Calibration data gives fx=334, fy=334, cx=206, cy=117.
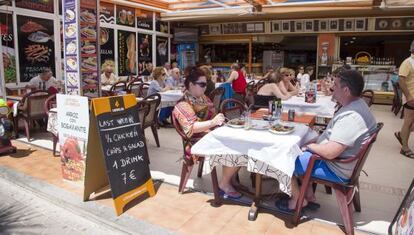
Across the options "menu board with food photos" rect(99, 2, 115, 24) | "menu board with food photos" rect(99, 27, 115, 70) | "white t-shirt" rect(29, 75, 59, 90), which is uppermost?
"menu board with food photos" rect(99, 2, 115, 24)

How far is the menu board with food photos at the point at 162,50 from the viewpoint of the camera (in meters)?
12.3

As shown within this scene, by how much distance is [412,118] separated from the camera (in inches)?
185

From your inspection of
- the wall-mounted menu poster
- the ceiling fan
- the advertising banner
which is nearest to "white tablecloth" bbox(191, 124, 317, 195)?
the advertising banner

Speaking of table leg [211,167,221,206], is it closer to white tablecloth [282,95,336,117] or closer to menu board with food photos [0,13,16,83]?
white tablecloth [282,95,336,117]

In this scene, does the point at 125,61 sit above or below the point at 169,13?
below

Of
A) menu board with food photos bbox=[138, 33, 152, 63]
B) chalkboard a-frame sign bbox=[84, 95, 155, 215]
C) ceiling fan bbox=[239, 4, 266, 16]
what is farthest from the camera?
menu board with food photos bbox=[138, 33, 152, 63]

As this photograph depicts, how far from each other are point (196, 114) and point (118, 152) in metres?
0.81

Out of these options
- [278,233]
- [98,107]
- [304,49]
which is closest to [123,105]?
[98,107]

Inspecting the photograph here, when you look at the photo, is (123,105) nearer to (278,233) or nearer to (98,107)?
(98,107)

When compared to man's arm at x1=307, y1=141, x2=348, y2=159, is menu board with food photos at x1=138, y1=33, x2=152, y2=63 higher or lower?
higher

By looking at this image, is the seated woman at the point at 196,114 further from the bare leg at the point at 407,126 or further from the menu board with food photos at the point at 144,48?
the menu board with food photos at the point at 144,48

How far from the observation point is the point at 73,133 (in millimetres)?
3365

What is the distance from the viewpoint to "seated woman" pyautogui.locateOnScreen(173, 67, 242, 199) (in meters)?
3.09

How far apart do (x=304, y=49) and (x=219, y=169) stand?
11741 millimetres
